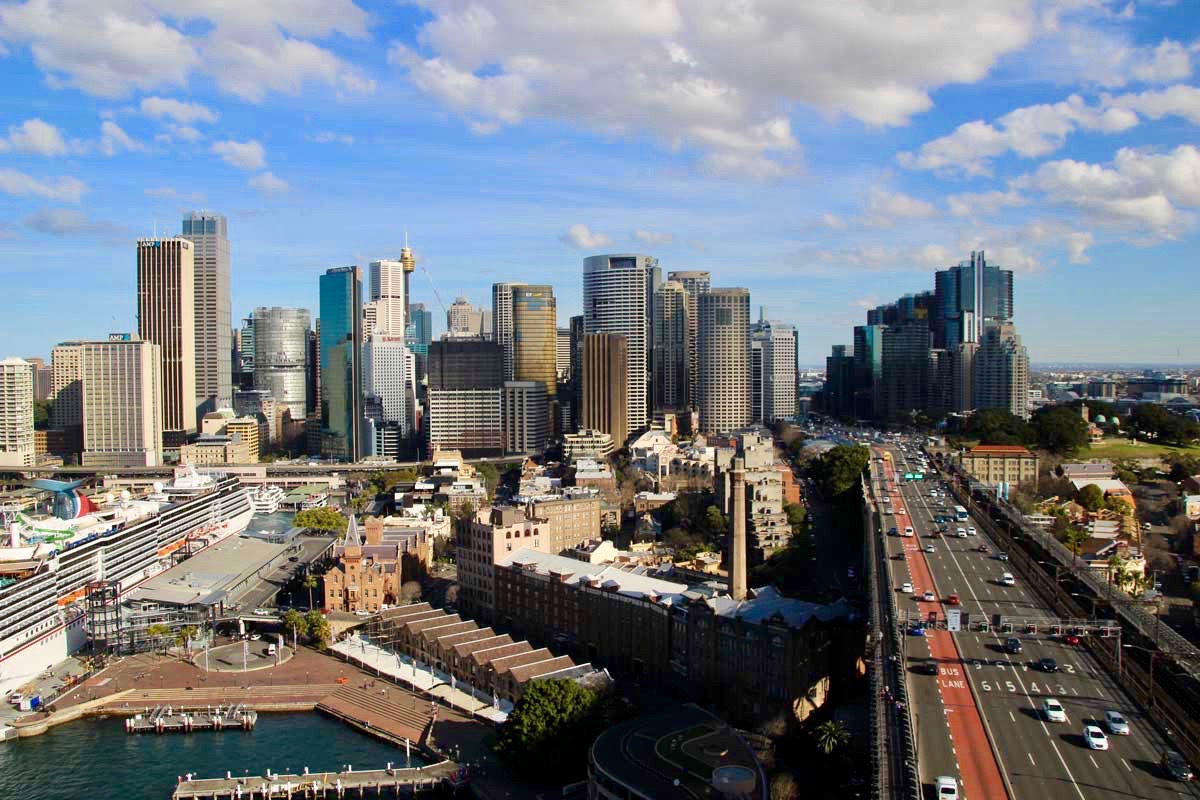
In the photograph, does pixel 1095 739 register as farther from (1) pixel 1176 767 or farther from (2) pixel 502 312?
(2) pixel 502 312

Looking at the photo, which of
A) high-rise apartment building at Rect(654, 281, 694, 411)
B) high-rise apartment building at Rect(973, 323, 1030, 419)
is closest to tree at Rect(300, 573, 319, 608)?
high-rise apartment building at Rect(654, 281, 694, 411)

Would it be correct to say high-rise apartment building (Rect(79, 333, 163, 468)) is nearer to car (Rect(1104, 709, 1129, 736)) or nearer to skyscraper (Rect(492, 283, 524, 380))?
skyscraper (Rect(492, 283, 524, 380))

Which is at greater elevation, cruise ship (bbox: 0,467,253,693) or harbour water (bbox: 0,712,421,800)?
cruise ship (bbox: 0,467,253,693)

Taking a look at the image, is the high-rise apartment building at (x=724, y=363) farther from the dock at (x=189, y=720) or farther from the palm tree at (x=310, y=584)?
the dock at (x=189, y=720)

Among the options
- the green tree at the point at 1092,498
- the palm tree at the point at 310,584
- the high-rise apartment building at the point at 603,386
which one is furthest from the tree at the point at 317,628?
the high-rise apartment building at the point at 603,386

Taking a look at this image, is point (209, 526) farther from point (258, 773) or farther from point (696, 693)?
point (696, 693)

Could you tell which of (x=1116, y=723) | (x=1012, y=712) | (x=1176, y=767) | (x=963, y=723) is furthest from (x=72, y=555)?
(x=1176, y=767)

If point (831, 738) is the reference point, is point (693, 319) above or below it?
above

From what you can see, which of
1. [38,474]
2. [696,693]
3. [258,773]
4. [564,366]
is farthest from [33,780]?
[564,366]
